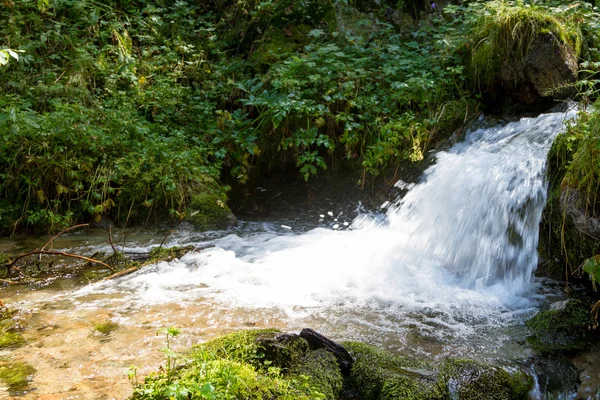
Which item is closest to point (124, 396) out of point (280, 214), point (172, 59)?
point (280, 214)

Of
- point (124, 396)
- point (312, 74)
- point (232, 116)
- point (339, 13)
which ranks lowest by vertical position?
Answer: point (124, 396)

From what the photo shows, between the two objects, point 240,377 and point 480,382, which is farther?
point 480,382

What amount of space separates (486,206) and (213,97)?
4390mm

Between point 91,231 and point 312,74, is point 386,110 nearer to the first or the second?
point 312,74

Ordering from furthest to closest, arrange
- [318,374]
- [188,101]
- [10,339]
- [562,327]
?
[188,101] < [562,327] < [10,339] < [318,374]

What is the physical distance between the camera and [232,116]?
7.21m

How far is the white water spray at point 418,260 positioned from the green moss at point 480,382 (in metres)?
0.58

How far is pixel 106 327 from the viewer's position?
3430 millimetres

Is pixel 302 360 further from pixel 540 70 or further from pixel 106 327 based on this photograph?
pixel 540 70

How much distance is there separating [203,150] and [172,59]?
2.26 meters

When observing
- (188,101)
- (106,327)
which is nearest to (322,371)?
(106,327)

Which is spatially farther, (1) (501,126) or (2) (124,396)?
(1) (501,126)

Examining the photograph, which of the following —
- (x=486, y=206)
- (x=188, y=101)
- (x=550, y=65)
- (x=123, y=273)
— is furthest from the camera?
(x=188, y=101)

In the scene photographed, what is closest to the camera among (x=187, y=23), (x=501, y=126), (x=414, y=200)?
(x=414, y=200)
